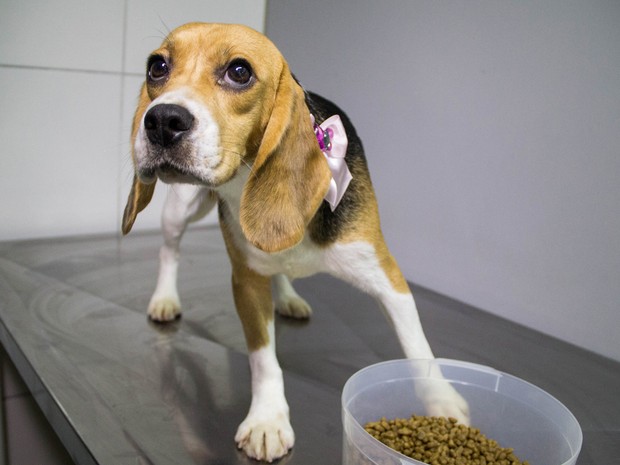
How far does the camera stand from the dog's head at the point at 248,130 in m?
0.77

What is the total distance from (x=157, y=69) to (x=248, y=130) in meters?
0.17

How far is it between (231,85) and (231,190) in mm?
197

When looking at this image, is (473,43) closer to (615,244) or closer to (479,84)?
(479,84)

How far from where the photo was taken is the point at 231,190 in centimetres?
96

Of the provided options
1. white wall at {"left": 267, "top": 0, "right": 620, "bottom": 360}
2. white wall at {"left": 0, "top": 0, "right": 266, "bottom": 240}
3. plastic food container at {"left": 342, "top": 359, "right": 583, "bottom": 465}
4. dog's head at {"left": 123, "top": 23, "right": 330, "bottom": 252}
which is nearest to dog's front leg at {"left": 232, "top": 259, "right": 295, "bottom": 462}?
plastic food container at {"left": 342, "top": 359, "right": 583, "bottom": 465}

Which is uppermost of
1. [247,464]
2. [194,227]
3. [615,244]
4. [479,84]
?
[479,84]

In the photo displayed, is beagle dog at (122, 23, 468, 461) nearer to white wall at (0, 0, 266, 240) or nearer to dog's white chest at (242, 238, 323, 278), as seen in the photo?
dog's white chest at (242, 238, 323, 278)

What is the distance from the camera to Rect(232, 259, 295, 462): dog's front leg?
0.92 meters

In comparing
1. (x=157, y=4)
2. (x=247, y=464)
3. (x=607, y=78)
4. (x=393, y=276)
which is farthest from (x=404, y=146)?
(x=247, y=464)

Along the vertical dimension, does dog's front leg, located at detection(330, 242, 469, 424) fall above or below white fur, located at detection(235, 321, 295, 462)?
above

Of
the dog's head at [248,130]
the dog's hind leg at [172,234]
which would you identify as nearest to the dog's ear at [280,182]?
the dog's head at [248,130]

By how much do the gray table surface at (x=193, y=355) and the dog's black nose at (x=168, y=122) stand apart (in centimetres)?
49

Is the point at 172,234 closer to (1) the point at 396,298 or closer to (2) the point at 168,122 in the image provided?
(1) the point at 396,298

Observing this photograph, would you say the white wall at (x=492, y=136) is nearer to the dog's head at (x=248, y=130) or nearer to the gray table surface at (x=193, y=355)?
the gray table surface at (x=193, y=355)
